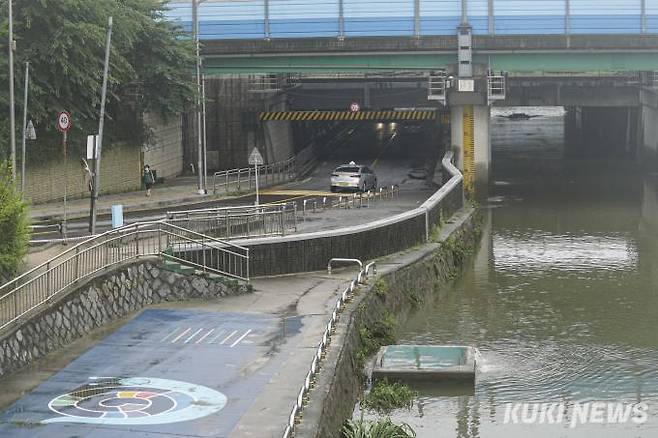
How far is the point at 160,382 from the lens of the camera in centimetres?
2172

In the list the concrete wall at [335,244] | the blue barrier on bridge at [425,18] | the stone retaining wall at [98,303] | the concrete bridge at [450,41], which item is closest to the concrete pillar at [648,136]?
the blue barrier on bridge at [425,18]

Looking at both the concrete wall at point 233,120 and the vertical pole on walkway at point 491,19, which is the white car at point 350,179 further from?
the concrete wall at point 233,120

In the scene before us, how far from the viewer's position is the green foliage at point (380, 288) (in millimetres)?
30438

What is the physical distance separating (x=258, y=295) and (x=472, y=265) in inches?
540

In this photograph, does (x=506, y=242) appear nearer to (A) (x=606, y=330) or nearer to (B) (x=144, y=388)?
(A) (x=606, y=330)

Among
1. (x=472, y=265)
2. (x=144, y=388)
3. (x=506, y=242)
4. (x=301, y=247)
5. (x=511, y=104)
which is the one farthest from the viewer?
(x=511, y=104)

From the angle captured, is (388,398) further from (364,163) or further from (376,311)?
(364,163)

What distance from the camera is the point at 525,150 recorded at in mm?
89750

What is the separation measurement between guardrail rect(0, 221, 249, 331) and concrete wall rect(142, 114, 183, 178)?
24417mm

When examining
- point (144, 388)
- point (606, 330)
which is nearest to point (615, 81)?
point (606, 330)

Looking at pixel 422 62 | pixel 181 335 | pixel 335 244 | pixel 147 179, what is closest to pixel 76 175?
pixel 147 179

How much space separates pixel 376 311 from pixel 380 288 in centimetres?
120

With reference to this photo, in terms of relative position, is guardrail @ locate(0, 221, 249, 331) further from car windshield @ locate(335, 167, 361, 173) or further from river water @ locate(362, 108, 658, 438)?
car windshield @ locate(335, 167, 361, 173)

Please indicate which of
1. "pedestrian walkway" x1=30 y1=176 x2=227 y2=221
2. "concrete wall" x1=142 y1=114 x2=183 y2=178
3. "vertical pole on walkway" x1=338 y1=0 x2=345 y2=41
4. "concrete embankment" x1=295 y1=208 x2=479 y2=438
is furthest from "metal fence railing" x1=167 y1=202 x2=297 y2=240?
"vertical pole on walkway" x1=338 y1=0 x2=345 y2=41
